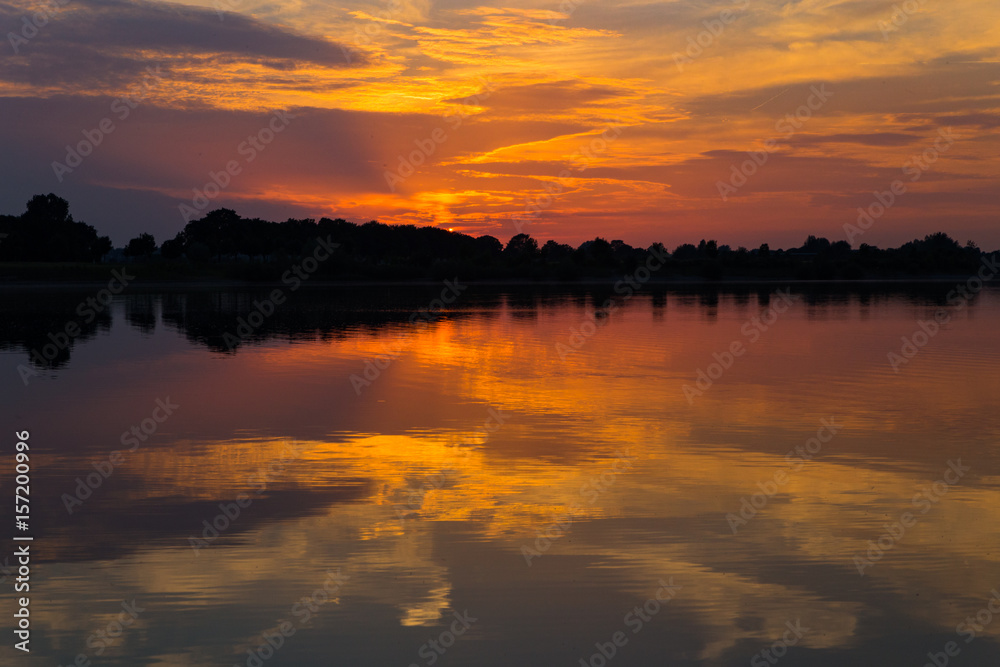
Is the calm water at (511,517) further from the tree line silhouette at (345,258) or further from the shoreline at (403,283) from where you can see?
the tree line silhouette at (345,258)

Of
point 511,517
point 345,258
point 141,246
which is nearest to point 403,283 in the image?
A: point 345,258

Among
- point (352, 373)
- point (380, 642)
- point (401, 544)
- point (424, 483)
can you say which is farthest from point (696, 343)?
point (380, 642)

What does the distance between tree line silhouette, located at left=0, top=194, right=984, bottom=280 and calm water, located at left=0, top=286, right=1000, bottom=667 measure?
90.3 meters

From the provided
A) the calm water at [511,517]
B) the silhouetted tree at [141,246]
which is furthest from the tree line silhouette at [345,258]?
the calm water at [511,517]

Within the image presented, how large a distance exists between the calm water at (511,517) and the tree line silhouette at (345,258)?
296ft

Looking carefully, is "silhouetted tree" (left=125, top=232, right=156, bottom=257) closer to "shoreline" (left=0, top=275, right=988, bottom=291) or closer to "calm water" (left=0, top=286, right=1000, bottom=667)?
"shoreline" (left=0, top=275, right=988, bottom=291)

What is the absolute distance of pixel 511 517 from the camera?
933 centimetres

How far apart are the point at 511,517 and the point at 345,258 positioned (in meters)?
104

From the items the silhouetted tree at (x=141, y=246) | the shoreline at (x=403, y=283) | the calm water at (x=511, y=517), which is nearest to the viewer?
the calm water at (x=511, y=517)

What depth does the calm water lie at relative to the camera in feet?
21.9

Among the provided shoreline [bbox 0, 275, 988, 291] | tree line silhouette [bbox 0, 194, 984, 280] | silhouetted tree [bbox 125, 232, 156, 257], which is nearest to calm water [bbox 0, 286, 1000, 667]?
shoreline [bbox 0, 275, 988, 291]

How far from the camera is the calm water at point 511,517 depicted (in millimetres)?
6688

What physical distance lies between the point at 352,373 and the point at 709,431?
963 centimetres

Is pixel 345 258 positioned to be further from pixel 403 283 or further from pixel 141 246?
pixel 141 246
